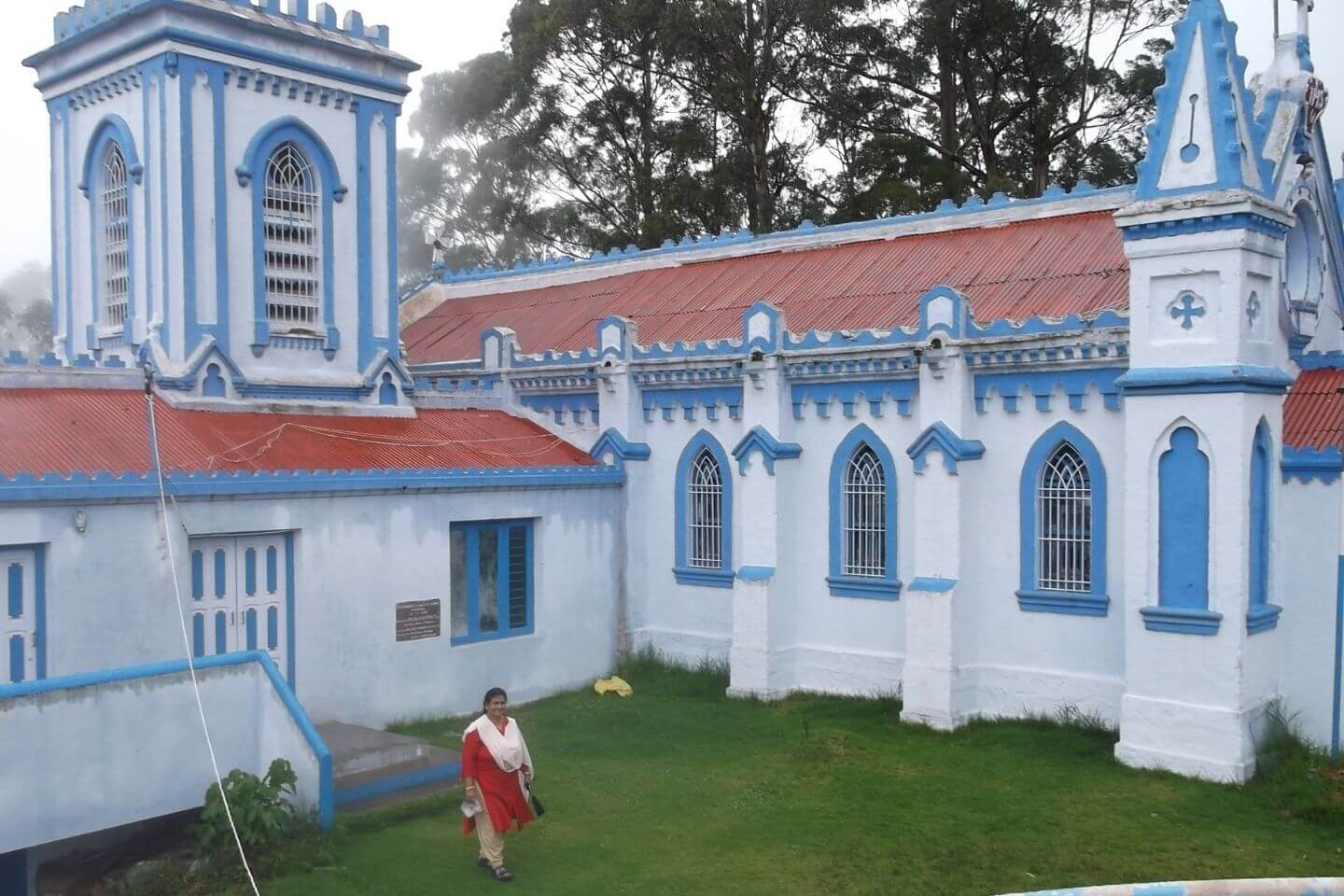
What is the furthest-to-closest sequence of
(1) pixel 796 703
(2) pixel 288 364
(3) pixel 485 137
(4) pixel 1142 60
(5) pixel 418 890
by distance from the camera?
(3) pixel 485 137
(4) pixel 1142 60
(2) pixel 288 364
(1) pixel 796 703
(5) pixel 418 890

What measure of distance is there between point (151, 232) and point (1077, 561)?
42.7 ft

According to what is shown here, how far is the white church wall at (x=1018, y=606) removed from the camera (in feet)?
48.0

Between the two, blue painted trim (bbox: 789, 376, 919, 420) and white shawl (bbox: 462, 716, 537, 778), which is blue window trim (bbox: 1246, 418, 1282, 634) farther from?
white shawl (bbox: 462, 716, 537, 778)

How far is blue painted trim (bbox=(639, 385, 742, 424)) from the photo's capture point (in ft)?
59.4

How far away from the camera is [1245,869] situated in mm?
10562

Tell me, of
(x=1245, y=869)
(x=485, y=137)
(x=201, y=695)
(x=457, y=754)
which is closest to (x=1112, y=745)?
(x=1245, y=869)

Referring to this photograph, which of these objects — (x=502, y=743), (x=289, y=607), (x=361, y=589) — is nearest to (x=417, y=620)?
(x=361, y=589)

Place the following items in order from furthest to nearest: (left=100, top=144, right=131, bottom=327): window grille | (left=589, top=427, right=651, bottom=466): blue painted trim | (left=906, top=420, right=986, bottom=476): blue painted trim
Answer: (left=589, top=427, right=651, bottom=466): blue painted trim → (left=100, top=144, right=131, bottom=327): window grille → (left=906, top=420, right=986, bottom=476): blue painted trim

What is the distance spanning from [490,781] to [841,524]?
7986 millimetres

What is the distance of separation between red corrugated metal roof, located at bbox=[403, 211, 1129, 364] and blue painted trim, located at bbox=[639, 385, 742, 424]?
1.01 metres

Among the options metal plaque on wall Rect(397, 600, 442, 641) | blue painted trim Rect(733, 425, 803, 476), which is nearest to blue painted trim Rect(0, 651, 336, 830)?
metal plaque on wall Rect(397, 600, 442, 641)

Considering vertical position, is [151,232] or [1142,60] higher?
[1142,60]

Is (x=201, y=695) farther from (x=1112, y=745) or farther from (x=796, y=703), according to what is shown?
(x=1112, y=745)

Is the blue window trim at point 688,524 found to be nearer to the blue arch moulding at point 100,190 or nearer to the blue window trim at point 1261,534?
the blue window trim at point 1261,534
